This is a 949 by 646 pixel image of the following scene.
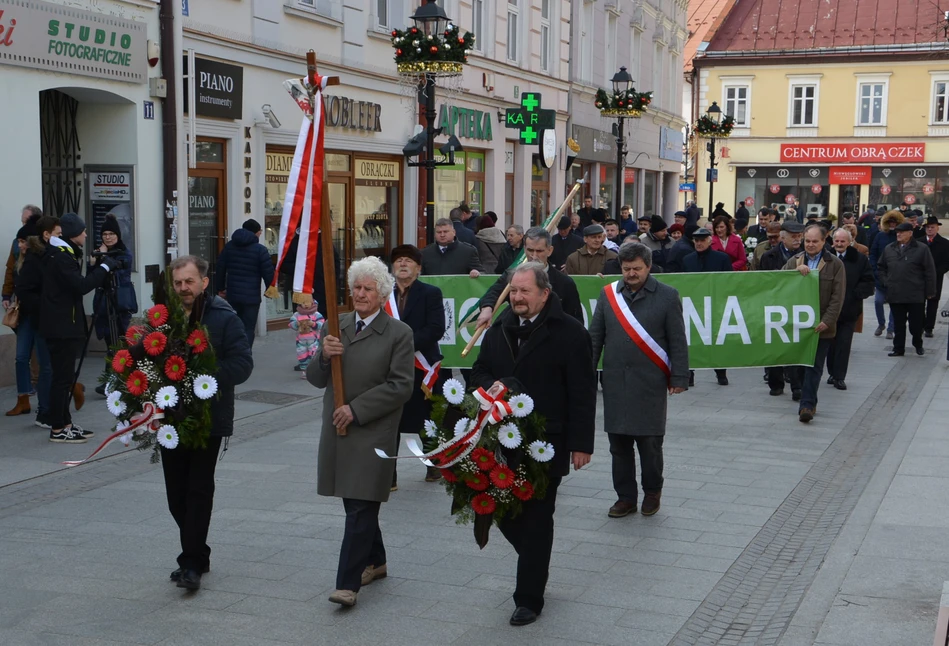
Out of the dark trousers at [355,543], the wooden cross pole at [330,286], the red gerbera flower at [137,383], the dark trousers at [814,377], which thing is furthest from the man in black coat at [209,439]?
the dark trousers at [814,377]

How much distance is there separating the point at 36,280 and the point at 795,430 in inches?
277

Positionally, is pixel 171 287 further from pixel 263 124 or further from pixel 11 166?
pixel 263 124

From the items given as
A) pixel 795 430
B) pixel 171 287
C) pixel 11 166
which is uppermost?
pixel 11 166

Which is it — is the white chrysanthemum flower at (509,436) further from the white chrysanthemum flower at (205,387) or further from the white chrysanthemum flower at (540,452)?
the white chrysanthemum flower at (205,387)

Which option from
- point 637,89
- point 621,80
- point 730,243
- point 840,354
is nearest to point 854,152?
point 637,89

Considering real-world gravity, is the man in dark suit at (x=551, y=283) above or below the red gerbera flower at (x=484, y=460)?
above

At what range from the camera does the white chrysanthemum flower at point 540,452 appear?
574cm

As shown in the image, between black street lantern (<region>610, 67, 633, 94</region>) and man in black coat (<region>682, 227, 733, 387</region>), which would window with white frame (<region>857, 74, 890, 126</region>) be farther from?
man in black coat (<region>682, 227, 733, 387</region>)

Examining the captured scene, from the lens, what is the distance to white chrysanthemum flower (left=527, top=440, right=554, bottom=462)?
574 cm

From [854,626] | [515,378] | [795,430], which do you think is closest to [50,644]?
[515,378]

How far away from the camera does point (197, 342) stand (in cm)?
611

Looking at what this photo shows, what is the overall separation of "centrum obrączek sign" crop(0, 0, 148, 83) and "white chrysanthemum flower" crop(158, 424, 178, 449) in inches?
306

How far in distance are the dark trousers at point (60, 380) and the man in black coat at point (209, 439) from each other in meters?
4.07

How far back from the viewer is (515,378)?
5.96 metres
